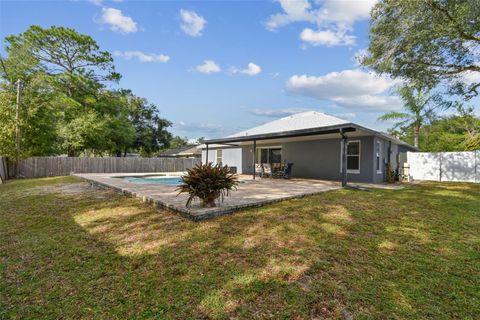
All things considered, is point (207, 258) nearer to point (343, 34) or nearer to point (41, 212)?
point (41, 212)

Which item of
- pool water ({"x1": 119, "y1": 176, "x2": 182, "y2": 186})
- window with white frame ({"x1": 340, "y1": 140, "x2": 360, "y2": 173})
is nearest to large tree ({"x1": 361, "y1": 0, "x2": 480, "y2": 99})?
window with white frame ({"x1": 340, "y1": 140, "x2": 360, "y2": 173})

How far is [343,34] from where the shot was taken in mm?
→ 11266

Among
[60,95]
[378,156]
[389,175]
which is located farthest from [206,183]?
[60,95]

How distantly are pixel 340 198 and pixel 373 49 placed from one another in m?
6.54

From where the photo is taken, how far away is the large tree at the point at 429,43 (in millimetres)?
7500

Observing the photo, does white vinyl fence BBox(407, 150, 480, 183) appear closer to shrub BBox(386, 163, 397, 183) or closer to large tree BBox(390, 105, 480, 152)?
shrub BBox(386, 163, 397, 183)

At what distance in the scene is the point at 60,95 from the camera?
63.8 ft

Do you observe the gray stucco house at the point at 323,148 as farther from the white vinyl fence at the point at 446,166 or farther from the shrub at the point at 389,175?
the white vinyl fence at the point at 446,166

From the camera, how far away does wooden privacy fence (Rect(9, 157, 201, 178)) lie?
1579 centimetres

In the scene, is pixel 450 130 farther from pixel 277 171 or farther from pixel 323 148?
pixel 277 171

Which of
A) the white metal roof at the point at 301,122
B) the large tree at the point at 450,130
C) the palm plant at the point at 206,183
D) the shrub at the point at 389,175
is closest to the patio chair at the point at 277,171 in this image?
the white metal roof at the point at 301,122

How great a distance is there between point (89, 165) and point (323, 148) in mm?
16984

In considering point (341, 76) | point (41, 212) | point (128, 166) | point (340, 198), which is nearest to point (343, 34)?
point (341, 76)

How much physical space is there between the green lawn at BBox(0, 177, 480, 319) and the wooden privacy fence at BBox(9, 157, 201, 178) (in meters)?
13.7
